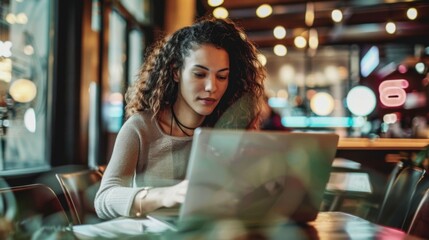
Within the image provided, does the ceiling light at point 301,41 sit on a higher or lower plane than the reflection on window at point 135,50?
higher

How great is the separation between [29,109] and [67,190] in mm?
1317

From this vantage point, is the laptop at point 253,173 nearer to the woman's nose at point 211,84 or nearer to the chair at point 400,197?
the woman's nose at point 211,84

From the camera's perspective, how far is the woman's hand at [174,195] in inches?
46.3

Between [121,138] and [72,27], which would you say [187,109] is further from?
[72,27]

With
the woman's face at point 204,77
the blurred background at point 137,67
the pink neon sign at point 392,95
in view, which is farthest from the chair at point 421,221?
the pink neon sign at point 392,95

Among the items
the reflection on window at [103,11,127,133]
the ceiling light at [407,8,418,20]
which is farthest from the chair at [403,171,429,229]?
the ceiling light at [407,8,418,20]

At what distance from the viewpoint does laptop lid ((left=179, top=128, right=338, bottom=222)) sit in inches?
41.3

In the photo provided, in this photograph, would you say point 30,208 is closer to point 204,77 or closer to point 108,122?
point 204,77

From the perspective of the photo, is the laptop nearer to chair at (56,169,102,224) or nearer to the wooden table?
the wooden table

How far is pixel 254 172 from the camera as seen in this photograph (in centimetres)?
110

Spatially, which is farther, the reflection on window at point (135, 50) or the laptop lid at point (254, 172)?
the reflection on window at point (135, 50)

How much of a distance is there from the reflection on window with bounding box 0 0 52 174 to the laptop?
1.66 metres

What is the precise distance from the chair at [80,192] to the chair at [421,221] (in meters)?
1.11

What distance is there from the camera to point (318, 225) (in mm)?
1341
